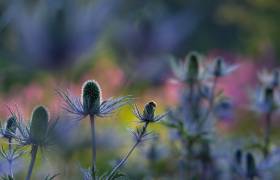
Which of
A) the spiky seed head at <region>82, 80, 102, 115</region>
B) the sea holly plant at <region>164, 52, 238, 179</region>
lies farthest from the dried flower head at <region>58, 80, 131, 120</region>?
the sea holly plant at <region>164, 52, 238, 179</region>

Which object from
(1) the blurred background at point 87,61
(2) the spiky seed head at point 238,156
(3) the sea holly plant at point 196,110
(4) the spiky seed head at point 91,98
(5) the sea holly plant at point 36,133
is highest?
(1) the blurred background at point 87,61

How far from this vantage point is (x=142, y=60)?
10.3 ft

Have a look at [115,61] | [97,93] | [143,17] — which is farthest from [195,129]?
[115,61]

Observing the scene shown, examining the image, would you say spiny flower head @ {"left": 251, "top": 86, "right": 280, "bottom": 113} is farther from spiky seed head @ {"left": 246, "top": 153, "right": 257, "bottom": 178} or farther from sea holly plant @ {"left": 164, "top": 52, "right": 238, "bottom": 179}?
spiky seed head @ {"left": 246, "top": 153, "right": 257, "bottom": 178}

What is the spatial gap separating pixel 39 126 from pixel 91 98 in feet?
0.23

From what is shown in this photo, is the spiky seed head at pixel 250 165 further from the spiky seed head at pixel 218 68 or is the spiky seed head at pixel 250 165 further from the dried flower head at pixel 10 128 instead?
the dried flower head at pixel 10 128

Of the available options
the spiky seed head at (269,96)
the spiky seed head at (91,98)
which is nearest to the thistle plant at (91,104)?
the spiky seed head at (91,98)

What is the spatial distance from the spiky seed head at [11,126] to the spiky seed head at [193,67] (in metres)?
0.55

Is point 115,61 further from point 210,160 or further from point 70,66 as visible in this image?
point 210,160

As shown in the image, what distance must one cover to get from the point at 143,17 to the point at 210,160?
162cm

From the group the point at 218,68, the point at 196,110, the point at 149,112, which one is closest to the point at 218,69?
the point at 218,68

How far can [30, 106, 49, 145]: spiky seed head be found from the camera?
76 centimetres

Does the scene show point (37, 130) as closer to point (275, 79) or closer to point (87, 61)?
point (275, 79)

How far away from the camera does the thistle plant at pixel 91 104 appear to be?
0.79 metres
